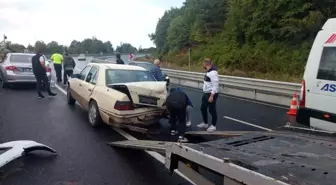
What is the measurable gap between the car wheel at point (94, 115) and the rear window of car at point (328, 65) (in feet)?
14.7

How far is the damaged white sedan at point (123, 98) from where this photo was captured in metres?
6.28

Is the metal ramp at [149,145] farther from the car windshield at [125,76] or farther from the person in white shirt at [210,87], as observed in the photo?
the person in white shirt at [210,87]

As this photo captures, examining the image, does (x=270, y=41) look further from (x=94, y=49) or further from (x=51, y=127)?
(x=94, y=49)

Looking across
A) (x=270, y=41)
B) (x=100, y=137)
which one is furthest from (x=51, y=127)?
(x=270, y=41)

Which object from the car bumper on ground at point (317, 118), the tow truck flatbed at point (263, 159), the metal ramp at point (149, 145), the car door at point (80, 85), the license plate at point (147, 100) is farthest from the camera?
the car door at point (80, 85)

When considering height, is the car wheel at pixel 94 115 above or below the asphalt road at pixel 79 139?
above

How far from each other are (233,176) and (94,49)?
13139 centimetres

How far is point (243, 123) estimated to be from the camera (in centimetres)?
792

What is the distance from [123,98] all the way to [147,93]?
0.51 metres

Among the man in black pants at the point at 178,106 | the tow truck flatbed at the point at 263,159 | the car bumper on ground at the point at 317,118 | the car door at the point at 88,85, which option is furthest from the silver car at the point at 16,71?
the car bumper on ground at the point at 317,118

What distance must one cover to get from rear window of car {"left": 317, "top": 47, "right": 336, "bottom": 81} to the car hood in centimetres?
303

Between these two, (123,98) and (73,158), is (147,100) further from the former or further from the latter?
(73,158)

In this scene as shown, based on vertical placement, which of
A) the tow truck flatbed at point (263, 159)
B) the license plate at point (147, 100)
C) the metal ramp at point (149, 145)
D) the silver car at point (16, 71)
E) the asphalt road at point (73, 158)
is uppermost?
the silver car at point (16, 71)

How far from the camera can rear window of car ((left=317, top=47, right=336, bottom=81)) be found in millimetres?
5309
